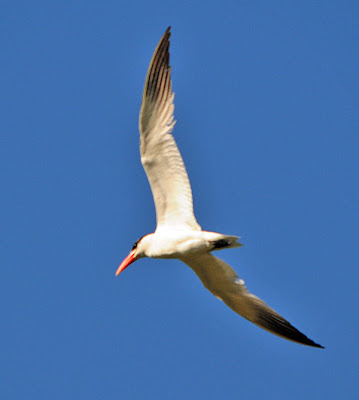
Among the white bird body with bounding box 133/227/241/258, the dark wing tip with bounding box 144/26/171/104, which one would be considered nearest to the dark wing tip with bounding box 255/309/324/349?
the white bird body with bounding box 133/227/241/258

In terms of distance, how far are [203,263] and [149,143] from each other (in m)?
1.95

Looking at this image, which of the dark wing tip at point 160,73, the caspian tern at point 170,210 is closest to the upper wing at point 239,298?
the caspian tern at point 170,210

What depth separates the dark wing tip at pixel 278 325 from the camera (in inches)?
415

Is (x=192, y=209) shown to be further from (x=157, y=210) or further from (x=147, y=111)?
(x=147, y=111)

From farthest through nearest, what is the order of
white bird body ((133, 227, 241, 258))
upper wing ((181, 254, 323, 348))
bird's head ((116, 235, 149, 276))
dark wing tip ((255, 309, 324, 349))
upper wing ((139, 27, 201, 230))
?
dark wing tip ((255, 309, 324, 349)), upper wing ((181, 254, 323, 348)), bird's head ((116, 235, 149, 276)), white bird body ((133, 227, 241, 258)), upper wing ((139, 27, 201, 230))

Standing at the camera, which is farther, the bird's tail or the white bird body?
the white bird body

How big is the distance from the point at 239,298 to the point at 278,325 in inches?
26.8

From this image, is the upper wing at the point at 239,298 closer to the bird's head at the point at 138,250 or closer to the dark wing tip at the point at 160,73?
the bird's head at the point at 138,250

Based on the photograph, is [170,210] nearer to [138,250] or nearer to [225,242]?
[138,250]

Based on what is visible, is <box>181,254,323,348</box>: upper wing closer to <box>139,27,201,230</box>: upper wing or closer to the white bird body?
the white bird body

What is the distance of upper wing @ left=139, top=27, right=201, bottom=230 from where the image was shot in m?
9.34

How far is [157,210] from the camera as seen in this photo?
9992 millimetres

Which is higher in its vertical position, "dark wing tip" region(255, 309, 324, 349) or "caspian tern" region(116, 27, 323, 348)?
"caspian tern" region(116, 27, 323, 348)

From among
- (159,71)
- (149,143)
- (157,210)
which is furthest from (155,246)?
(159,71)
